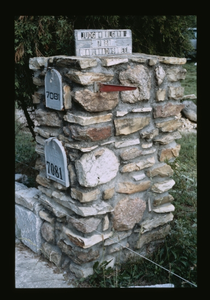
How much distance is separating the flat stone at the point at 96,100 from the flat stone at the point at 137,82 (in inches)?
4.2

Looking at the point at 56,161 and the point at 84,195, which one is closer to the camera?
the point at 84,195

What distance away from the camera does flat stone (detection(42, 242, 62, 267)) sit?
113 inches

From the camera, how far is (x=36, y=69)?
9.26ft

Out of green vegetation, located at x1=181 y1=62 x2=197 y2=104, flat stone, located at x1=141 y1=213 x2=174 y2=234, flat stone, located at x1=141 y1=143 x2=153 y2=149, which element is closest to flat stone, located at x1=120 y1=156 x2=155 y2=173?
flat stone, located at x1=141 y1=143 x2=153 y2=149

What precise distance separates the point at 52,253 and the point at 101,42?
179cm

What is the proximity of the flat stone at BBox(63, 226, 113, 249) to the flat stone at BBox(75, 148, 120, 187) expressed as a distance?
0.43 m

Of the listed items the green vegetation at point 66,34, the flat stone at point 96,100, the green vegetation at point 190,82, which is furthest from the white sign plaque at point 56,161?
the green vegetation at point 190,82

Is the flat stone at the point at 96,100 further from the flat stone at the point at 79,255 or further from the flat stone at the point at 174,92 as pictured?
the flat stone at the point at 79,255

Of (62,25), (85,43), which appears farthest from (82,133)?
(62,25)

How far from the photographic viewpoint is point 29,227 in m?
3.18

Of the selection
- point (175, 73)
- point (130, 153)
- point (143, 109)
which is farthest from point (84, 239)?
point (175, 73)

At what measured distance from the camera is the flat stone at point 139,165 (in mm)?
2736

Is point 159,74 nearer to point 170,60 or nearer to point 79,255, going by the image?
point 170,60

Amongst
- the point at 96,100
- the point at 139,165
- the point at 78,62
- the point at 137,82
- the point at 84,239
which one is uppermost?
the point at 78,62
